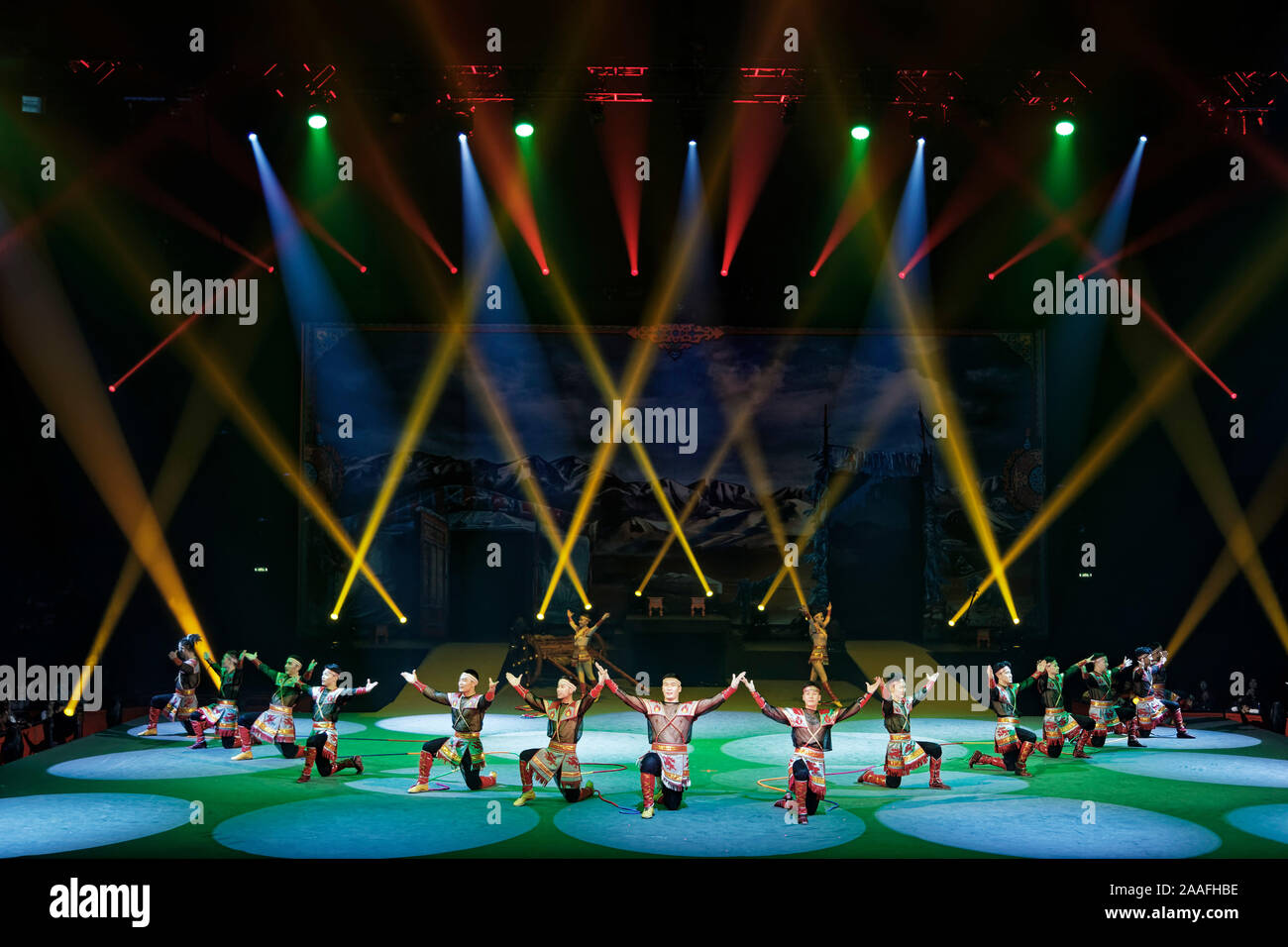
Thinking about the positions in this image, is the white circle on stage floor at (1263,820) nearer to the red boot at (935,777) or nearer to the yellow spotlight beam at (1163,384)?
the red boot at (935,777)

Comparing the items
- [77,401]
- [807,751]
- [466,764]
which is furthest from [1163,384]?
[77,401]

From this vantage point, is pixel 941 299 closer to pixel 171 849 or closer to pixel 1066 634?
pixel 1066 634

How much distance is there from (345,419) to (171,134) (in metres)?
5.44

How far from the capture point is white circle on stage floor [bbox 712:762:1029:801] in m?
8.72

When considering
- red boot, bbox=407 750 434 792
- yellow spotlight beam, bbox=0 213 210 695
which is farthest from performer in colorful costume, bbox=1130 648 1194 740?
yellow spotlight beam, bbox=0 213 210 695

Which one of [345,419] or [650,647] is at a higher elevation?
[345,419]

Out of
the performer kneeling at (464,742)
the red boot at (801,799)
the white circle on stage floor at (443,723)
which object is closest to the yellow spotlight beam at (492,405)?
the white circle on stage floor at (443,723)

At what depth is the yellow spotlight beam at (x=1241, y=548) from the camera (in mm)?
14352
